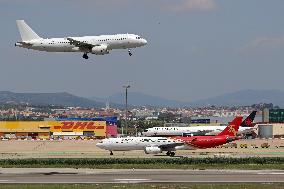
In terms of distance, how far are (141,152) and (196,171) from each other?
48671 millimetres

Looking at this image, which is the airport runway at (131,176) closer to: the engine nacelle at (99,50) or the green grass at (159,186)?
the green grass at (159,186)

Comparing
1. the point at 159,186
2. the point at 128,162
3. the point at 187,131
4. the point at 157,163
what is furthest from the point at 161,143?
the point at 187,131

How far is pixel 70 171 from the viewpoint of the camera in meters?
82.8

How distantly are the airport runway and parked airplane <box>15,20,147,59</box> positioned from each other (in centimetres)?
3753

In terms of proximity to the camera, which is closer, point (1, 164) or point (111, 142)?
point (1, 164)

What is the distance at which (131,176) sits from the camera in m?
75.1

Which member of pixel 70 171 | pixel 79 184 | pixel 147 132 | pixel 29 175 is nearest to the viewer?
pixel 79 184

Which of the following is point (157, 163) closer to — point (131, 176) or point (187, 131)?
point (131, 176)

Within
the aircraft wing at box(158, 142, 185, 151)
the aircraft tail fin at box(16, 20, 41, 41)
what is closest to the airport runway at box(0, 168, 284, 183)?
the aircraft wing at box(158, 142, 185, 151)

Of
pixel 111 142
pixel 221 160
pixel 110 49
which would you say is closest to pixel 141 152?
pixel 111 142

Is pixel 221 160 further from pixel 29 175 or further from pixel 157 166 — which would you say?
pixel 29 175

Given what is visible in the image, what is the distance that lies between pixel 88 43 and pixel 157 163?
33.3 m

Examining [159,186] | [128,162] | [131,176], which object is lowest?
[159,186]

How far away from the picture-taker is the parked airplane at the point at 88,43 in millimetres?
120438
